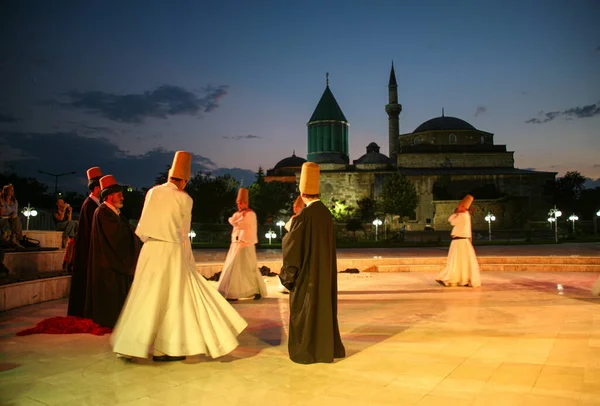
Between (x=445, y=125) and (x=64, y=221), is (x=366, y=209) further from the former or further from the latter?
(x=64, y=221)

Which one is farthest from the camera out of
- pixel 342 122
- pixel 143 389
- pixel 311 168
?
pixel 342 122

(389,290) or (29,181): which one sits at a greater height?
(29,181)

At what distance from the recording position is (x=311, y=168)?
479 centimetres

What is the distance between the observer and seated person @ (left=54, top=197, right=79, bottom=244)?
378 inches

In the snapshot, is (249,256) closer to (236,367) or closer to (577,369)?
(236,367)

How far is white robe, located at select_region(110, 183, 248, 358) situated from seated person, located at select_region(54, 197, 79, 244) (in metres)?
5.88

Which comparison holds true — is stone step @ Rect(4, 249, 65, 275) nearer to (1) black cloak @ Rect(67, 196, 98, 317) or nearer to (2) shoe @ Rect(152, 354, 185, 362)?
(1) black cloak @ Rect(67, 196, 98, 317)

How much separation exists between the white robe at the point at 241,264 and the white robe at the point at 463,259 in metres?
4.25

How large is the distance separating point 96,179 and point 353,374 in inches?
201

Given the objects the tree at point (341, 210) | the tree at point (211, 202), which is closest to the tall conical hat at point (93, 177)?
the tree at point (211, 202)

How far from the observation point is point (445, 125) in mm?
66438

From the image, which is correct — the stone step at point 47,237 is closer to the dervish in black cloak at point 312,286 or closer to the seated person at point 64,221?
the seated person at point 64,221

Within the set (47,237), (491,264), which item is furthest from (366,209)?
(47,237)

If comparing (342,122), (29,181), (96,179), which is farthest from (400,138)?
(96,179)
